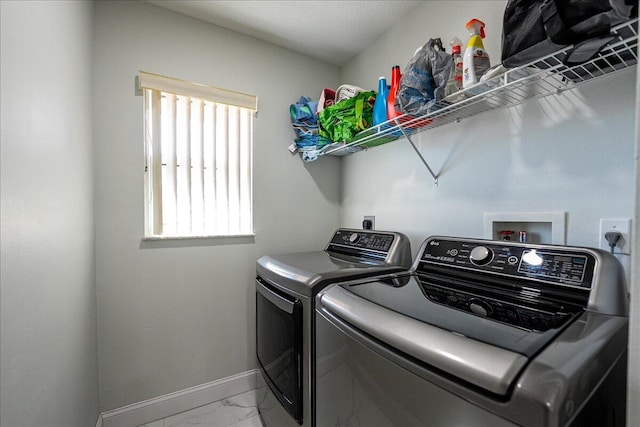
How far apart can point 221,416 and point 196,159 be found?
1.70 m

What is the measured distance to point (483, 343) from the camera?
0.54 m

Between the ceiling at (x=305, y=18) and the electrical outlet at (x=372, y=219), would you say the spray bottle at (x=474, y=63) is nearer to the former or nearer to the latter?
the ceiling at (x=305, y=18)

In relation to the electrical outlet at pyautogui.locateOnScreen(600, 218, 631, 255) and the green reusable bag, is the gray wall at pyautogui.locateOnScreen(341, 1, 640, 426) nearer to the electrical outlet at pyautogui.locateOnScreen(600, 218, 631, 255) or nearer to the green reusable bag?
the electrical outlet at pyautogui.locateOnScreen(600, 218, 631, 255)

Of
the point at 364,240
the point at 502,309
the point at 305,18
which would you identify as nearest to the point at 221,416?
the point at 364,240

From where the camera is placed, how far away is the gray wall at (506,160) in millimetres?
926

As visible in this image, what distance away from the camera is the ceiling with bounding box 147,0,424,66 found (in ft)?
5.40

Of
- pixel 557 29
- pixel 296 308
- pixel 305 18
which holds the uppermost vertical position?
pixel 305 18

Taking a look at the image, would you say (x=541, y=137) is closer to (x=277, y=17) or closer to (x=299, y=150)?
(x=299, y=150)

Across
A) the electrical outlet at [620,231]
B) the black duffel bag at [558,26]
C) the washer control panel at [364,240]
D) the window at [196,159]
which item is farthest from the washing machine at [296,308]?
the black duffel bag at [558,26]

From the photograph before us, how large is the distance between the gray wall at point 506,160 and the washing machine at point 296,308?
1.04 ft

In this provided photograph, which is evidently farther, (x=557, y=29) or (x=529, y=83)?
(x=529, y=83)

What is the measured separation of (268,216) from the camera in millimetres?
2064

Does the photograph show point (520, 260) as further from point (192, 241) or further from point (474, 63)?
point (192, 241)

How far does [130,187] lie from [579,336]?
2.05 meters
